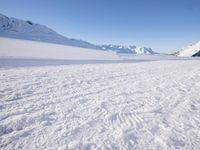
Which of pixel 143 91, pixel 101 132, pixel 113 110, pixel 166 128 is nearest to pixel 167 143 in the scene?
pixel 166 128

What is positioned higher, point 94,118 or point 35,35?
point 35,35

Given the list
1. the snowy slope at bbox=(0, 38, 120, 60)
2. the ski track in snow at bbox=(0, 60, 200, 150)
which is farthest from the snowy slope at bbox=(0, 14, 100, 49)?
the ski track in snow at bbox=(0, 60, 200, 150)

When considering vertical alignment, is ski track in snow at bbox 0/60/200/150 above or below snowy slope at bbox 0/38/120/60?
below

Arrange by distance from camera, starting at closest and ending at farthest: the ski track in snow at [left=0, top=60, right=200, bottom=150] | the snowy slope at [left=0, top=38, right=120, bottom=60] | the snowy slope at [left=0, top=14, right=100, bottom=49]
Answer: the ski track in snow at [left=0, top=60, right=200, bottom=150] < the snowy slope at [left=0, top=38, right=120, bottom=60] < the snowy slope at [left=0, top=14, right=100, bottom=49]

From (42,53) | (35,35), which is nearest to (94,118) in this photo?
(42,53)

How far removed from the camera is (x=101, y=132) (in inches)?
113

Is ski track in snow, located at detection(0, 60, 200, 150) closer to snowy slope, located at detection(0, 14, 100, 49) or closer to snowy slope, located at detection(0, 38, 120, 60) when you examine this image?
snowy slope, located at detection(0, 38, 120, 60)

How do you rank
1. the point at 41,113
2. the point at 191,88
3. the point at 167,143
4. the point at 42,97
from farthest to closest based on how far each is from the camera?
the point at 191,88, the point at 42,97, the point at 41,113, the point at 167,143

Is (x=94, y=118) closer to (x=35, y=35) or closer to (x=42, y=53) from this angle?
(x=42, y=53)

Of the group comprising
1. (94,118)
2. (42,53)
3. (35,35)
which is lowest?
(94,118)

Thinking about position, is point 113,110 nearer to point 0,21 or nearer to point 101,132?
point 101,132

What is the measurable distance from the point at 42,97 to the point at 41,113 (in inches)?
39.8

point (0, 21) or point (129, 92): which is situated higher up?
point (0, 21)

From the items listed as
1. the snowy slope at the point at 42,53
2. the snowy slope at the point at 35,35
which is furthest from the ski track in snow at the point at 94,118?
the snowy slope at the point at 35,35
